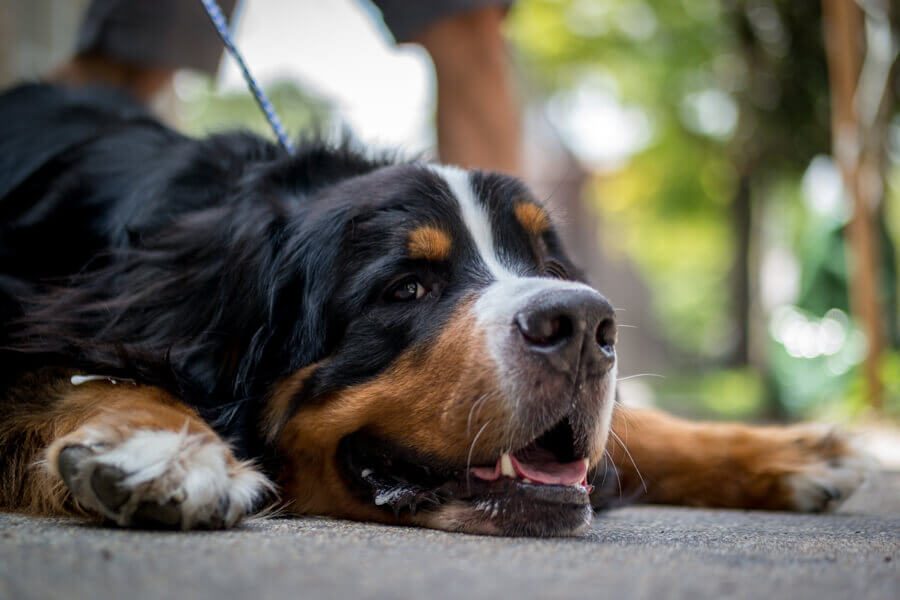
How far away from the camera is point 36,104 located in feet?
12.2

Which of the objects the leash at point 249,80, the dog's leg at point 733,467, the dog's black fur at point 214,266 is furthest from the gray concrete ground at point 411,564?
the leash at point 249,80

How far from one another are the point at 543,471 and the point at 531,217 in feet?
3.09

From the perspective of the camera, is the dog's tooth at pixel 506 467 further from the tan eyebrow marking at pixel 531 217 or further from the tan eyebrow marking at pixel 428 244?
the tan eyebrow marking at pixel 531 217

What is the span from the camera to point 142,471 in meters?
1.80

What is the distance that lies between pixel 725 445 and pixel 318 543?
190 centimetres

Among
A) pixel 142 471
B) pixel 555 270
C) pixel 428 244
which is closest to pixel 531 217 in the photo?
pixel 555 270

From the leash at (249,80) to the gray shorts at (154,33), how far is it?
1.14 metres

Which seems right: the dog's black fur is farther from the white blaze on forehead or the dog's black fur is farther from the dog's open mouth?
the dog's open mouth

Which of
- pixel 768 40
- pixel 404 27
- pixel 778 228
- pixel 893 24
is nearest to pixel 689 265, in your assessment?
pixel 778 228

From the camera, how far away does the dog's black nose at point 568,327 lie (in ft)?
6.68

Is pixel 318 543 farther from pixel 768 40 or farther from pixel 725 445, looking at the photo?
pixel 768 40

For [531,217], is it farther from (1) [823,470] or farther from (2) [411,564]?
(2) [411,564]

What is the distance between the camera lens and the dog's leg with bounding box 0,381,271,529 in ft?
5.88

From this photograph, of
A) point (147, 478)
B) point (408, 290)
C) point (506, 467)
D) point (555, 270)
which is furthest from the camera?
point (555, 270)
